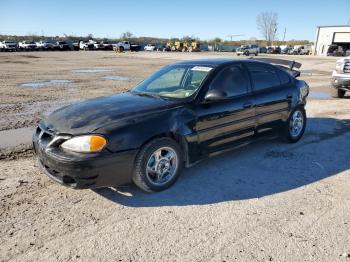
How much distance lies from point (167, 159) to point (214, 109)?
97 centimetres

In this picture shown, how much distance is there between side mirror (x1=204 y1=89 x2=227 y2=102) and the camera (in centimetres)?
456

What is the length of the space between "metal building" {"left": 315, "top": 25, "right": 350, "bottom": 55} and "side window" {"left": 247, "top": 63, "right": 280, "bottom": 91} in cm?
6550

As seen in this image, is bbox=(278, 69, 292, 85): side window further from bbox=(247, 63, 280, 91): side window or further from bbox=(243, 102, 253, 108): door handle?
bbox=(243, 102, 253, 108): door handle

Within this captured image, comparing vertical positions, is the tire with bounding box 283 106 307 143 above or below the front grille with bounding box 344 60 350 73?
below

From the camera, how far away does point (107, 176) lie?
12.4 ft

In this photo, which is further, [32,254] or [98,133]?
[98,133]

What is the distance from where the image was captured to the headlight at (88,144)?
12.1ft

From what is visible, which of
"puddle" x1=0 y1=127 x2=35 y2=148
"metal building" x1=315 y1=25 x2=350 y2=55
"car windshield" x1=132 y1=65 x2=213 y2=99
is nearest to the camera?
"car windshield" x1=132 y1=65 x2=213 y2=99

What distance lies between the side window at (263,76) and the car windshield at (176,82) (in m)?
0.88

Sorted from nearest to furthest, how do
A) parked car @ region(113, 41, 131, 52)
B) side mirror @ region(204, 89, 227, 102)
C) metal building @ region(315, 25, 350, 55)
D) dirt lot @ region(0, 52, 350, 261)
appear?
dirt lot @ region(0, 52, 350, 261) → side mirror @ region(204, 89, 227, 102) → parked car @ region(113, 41, 131, 52) → metal building @ region(315, 25, 350, 55)

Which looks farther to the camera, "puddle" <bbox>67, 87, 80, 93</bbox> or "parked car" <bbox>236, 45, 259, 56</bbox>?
"parked car" <bbox>236, 45, 259, 56</bbox>

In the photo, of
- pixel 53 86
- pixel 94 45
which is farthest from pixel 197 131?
pixel 94 45

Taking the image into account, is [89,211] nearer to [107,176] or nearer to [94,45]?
[107,176]

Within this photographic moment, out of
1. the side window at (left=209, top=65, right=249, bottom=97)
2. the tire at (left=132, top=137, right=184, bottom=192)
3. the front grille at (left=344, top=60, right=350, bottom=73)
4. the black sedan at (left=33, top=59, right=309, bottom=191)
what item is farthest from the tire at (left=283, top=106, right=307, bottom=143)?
the front grille at (left=344, top=60, right=350, bottom=73)
